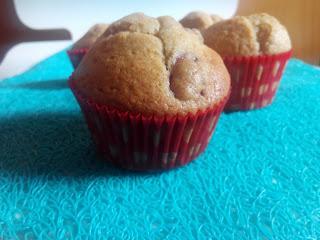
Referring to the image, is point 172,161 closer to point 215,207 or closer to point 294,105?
point 215,207

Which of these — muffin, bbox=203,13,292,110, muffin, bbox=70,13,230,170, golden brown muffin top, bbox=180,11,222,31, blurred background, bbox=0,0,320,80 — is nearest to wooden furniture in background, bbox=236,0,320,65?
blurred background, bbox=0,0,320,80

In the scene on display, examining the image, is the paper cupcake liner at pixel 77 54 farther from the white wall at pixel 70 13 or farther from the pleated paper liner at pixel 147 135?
the white wall at pixel 70 13

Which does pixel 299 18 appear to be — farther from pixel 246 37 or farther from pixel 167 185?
pixel 167 185

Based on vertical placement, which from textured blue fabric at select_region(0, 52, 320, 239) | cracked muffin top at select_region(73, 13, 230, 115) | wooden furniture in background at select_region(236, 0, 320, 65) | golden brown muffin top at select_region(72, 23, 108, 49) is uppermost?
cracked muffin top at select_region(73, 13, 230, 115)

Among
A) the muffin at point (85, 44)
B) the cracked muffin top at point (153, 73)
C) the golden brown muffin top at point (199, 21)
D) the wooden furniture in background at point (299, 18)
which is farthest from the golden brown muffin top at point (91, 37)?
the wooden furniture in background at point (299, 18)

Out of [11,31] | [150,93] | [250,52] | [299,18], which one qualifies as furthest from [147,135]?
[299,18]

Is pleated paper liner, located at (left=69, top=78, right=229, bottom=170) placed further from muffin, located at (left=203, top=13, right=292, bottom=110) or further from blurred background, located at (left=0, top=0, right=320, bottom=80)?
blurred background, located at (left=0, top=0, right=320, bottom=80)
